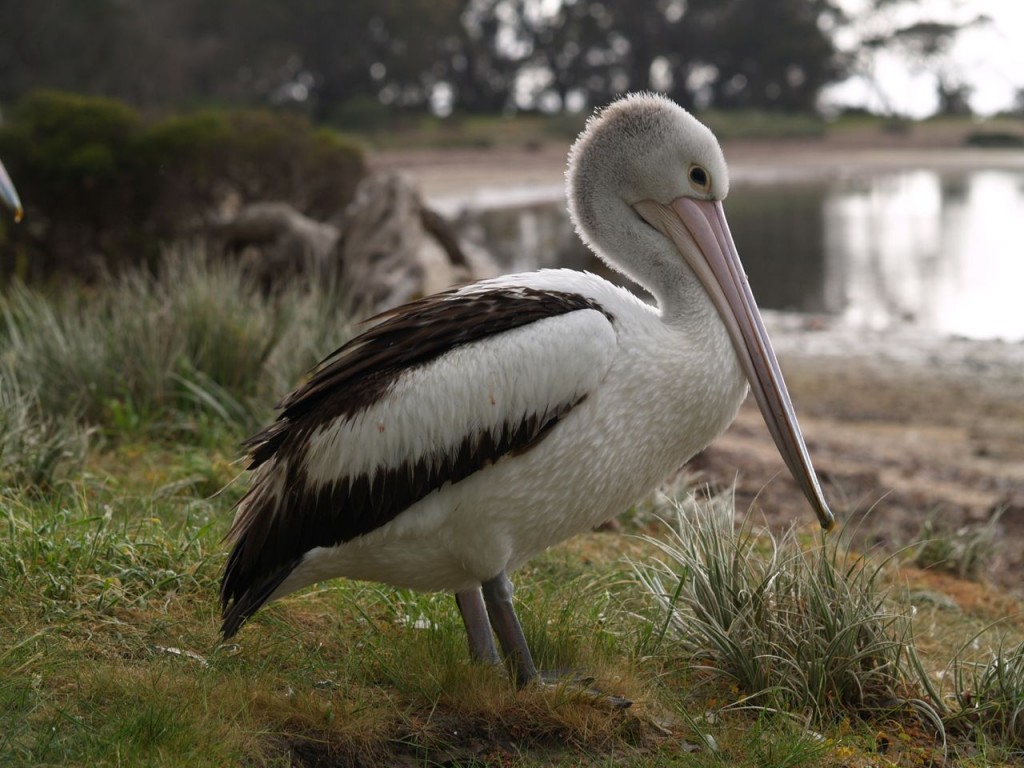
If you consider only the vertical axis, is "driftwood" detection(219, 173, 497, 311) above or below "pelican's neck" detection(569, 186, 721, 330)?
below

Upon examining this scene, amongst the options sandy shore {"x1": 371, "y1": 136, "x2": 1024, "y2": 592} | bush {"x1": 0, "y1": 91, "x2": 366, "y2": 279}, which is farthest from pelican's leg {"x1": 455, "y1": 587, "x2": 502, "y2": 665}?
bush {"x1": 0, "y1": 91, "x2": 366, "y2": 279}

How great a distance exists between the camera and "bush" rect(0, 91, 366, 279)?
11.6 metres

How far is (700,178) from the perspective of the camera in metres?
3.75

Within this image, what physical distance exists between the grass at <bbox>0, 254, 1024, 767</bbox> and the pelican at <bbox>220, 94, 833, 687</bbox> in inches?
9.0

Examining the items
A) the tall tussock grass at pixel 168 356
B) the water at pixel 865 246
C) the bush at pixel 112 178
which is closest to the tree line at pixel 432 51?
the water at pixel 865 246

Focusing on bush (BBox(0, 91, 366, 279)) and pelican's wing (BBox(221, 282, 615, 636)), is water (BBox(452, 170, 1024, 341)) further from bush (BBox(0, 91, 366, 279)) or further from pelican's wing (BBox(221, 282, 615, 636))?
pelican's wing (BBox(221, 282, 615, 636))

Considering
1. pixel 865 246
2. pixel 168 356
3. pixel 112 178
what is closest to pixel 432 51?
pixel 865 246

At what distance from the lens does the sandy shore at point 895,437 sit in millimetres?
6500

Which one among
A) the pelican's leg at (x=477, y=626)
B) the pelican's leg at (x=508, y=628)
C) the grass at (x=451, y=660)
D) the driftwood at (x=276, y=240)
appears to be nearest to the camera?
the grass at (x=451, y=660)

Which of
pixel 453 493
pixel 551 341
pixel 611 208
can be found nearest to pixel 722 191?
pixel 611 208

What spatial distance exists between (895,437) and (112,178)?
7721 mm

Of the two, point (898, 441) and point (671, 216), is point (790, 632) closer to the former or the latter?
point (671, 216)

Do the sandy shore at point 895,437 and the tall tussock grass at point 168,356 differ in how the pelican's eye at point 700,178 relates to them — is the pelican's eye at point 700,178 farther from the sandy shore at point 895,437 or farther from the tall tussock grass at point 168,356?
the tall tussock grass at point 168,356

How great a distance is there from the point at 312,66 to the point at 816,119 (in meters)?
25.6
